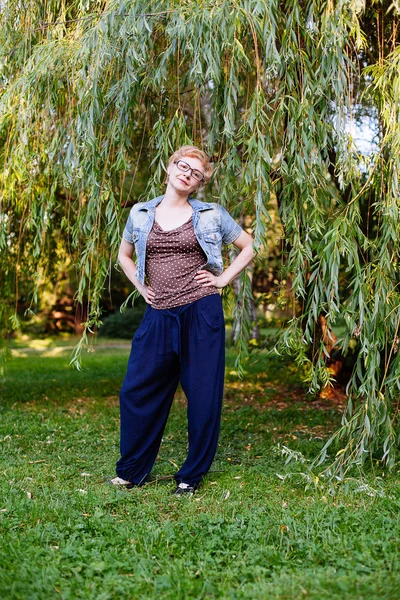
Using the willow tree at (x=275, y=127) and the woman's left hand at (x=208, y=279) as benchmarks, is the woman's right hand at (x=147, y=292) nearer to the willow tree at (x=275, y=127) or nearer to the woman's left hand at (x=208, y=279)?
the woman's left hand at (x=208, y=279)

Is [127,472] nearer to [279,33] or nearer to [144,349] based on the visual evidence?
[144,349]

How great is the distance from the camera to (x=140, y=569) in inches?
110

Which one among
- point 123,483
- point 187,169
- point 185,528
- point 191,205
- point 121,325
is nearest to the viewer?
Answer: point 185,528

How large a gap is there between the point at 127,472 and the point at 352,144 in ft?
Answer: 7.49

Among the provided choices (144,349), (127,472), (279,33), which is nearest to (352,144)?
(279,33)

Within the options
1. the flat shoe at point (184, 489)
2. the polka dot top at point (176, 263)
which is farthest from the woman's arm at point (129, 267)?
the flat shoe at point (184, 489)

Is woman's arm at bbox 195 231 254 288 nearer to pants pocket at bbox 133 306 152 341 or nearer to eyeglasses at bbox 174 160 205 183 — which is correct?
pants pocket at bbox 133 306 152 341

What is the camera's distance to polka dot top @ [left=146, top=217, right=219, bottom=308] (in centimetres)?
379

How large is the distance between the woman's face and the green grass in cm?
171

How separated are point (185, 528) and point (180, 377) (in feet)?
3.13

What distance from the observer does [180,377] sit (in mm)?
3949

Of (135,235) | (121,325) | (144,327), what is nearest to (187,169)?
(135,235)

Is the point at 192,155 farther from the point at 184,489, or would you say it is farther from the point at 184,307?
the point at 184,489

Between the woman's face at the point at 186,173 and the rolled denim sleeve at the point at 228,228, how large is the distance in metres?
0.22
